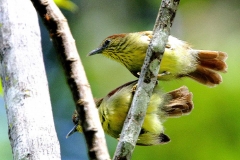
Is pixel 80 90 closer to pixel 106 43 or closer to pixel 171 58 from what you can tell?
pixel 171 58

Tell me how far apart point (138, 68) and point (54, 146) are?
1660mm

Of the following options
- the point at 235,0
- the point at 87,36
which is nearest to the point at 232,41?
the point at 235,0

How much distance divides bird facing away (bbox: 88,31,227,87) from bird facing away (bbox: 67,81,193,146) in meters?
0.19

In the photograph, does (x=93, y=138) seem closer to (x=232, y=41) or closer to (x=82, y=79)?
(x=82, y=79)

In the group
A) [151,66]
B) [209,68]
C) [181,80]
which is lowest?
[181,80]

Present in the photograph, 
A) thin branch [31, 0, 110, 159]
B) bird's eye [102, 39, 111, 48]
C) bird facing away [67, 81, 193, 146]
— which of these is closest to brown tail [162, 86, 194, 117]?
bird facing away [67, 81, 193, 146]

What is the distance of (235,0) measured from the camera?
8.13 metres

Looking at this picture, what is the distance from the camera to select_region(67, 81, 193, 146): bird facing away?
4.07m

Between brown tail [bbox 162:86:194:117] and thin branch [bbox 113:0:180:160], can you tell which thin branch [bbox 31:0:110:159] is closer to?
thin branch [bbox 113:0:180:160]

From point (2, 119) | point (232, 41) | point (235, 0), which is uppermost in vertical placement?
point (235, 0)

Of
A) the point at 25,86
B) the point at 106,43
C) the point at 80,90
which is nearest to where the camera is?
the point at 80,90

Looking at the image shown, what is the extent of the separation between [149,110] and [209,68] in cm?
87

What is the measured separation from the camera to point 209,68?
4.62m

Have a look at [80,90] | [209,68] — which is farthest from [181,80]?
[80,90]
